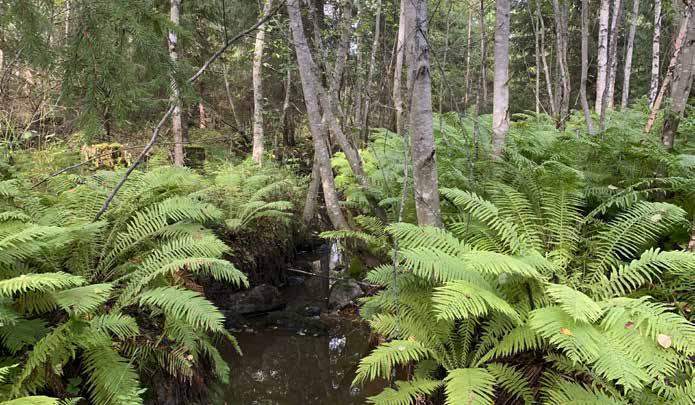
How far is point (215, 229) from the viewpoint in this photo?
5906 millimetres

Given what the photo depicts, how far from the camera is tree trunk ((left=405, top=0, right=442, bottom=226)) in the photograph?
336 cm

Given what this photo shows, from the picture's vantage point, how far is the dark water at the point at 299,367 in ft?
13.1

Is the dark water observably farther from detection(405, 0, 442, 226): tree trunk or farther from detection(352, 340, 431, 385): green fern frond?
detection(405, 0, 442, 226): tree trunk

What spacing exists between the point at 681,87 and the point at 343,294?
4.19 m

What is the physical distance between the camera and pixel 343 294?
586 centimetres

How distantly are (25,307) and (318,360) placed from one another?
2.75 metres

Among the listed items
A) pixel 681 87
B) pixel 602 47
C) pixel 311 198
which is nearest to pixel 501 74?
pixel 681 87

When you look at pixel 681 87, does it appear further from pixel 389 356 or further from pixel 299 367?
pixel 299 367

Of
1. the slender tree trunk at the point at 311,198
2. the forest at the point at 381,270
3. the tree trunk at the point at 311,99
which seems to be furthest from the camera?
the slender tree trunk at the point at 311,198

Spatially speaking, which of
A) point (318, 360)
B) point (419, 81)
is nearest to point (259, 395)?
point (318, 360)

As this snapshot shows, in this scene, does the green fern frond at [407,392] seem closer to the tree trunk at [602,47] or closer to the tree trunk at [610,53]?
the tree trunk at [610,53]

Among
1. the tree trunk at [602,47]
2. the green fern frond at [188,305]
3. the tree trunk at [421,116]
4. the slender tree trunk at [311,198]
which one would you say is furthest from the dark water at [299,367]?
the tree trunk at [602,47]

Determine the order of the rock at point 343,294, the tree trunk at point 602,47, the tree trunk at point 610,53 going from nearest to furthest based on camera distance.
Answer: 1. the rock at point 343,294
2. the tree trunk at point 610,53
3. the tree trunk at point 602,47

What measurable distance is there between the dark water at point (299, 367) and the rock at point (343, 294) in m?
0.33
